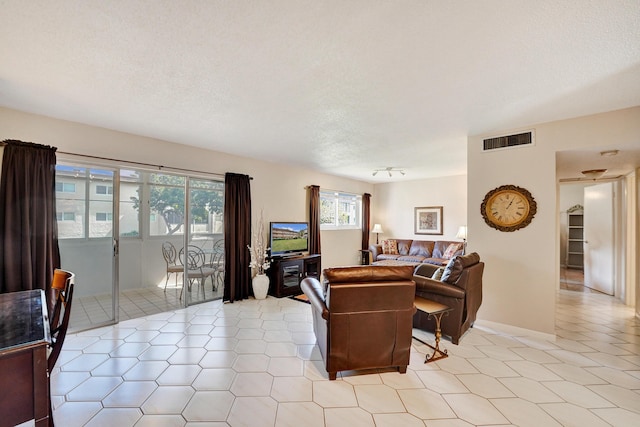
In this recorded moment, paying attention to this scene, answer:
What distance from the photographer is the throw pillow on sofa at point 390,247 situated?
7.17 m

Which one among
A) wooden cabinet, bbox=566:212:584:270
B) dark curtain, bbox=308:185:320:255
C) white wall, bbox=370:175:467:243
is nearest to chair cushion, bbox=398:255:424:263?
white wall, bbox=370:175:467:243

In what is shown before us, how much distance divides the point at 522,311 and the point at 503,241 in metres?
0.83

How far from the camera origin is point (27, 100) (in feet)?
8.43

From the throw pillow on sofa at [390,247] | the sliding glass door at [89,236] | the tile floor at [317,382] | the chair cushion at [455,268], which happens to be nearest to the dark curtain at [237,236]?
the tile floor at [317,382]

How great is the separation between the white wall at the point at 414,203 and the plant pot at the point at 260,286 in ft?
13.4

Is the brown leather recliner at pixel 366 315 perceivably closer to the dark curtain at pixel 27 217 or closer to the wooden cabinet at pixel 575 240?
the dark curtain at pixel 27 217

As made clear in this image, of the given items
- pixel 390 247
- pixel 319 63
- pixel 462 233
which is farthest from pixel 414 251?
pixel 319 63

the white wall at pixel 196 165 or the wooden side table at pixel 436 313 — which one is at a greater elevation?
the white wall at pixel 196 165

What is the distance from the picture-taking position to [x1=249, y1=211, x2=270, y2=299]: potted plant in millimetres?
4719

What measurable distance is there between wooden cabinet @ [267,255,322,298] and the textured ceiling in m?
2.54

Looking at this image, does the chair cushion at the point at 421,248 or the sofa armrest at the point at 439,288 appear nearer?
the sofa armrest at the point at 439,288

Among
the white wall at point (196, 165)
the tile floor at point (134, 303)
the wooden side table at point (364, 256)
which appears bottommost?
the tile floor at point (134, 303)

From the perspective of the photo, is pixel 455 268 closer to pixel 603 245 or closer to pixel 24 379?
pixel 24 379

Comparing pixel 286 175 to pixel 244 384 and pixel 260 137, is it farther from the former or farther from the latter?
pixel 244 384
